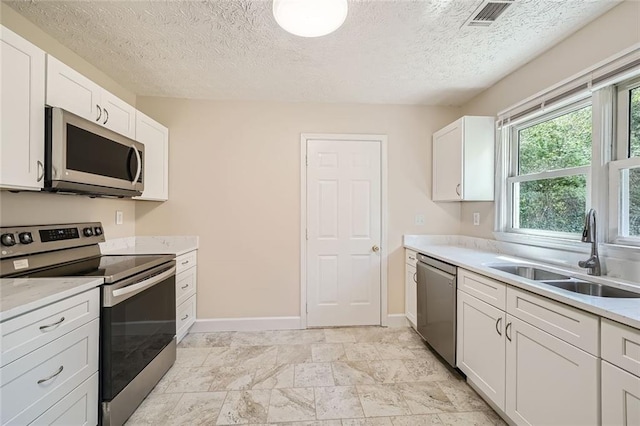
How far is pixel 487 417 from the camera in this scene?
1753 millimetres

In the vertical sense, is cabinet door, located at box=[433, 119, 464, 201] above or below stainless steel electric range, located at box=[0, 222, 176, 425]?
above

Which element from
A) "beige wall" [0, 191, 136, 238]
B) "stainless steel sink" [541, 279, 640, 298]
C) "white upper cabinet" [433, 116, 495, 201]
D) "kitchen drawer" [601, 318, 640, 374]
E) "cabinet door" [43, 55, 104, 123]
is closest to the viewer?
"kitchen drawer" [601, 318, 640, 374]

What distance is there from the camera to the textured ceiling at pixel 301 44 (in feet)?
5.49

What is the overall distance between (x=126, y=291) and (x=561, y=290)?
2.32 m

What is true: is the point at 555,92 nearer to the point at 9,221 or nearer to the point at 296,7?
the point at 296,7

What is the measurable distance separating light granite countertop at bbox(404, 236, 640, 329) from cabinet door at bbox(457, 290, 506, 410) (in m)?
0.23

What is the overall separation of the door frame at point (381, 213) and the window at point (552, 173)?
A: 1.19 meters

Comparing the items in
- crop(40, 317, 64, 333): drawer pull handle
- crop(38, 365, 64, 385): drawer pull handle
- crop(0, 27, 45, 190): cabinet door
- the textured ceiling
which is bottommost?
crop(38, 365, 64, 385): drawer pull handle

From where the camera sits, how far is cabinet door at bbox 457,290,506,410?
167 centimetres

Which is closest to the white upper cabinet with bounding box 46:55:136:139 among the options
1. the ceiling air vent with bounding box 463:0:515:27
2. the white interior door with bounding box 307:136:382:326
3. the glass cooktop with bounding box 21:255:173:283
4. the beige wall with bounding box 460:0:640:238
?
the glass cooktop with bounding box 21:255:173:283

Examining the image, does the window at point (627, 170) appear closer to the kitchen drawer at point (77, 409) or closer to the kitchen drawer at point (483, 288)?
the kitchen drawer at point (483, 288)

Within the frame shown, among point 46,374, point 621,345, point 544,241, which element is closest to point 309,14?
point 621,345

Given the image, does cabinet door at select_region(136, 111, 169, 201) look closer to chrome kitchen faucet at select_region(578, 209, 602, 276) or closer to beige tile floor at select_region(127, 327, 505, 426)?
beige tile floor at select_region(127, 327, 505, 426)

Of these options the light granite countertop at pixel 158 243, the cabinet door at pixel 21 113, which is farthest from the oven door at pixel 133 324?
the cabinet door at pixel 21 113
